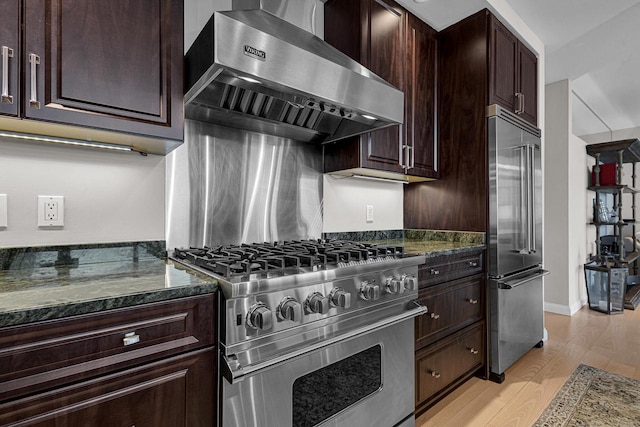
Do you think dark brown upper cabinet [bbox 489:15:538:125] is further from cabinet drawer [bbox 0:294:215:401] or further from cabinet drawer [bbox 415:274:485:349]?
cabinet drawer [bbox 0:294:215:401]

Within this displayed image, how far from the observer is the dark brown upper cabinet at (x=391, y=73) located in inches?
80.7

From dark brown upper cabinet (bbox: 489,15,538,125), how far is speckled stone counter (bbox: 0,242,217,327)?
2.33 metres

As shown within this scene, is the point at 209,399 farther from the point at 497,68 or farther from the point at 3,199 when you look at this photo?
the point at 497,68

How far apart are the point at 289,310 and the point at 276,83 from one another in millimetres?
880

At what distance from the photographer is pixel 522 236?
256cm

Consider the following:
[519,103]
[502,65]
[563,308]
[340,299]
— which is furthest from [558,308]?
[340,299]

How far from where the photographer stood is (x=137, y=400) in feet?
2.93

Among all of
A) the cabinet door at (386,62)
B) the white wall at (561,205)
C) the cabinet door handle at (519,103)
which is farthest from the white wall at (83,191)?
the white wall at (561,205)

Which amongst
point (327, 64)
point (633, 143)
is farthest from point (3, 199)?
point (633, 143)

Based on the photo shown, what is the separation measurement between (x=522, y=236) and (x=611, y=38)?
207 centimetres

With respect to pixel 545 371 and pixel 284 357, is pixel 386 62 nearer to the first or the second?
pixel 284 357

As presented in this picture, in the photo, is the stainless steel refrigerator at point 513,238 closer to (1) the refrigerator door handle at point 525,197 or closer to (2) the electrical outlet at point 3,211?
(1) the refrigerator door handle at point 525,197

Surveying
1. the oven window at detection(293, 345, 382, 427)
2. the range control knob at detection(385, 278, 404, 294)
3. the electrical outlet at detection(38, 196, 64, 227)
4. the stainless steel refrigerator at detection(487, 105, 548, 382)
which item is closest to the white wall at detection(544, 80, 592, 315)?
the stainless steel refrigerator at detection(487, 105, 548, 382)

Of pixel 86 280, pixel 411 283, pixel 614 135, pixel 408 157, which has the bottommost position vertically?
pixel 411 283
